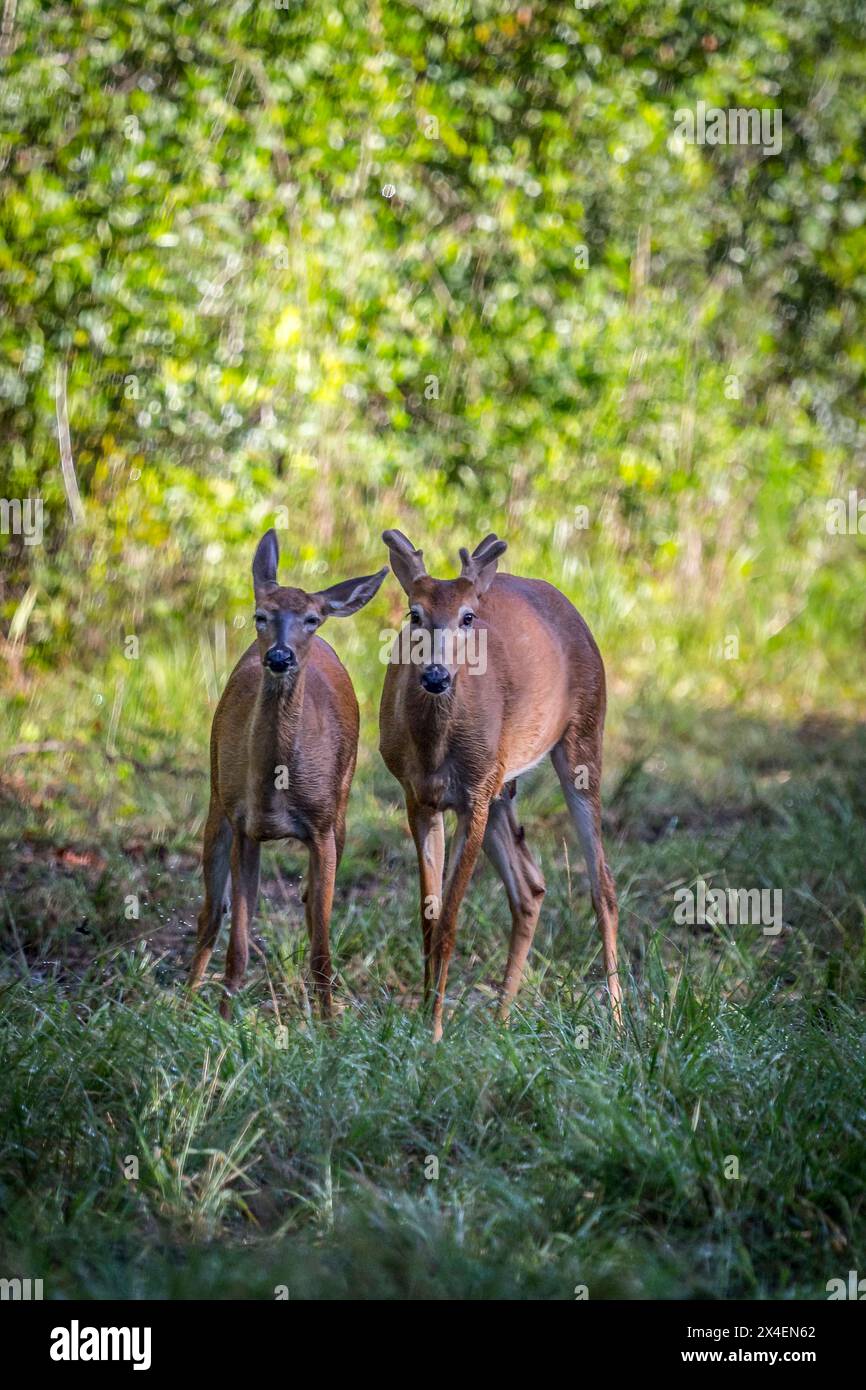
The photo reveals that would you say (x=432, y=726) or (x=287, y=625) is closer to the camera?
(x=287, y=625)

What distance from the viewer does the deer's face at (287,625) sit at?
16.0 feet

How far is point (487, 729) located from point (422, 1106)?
1.45m

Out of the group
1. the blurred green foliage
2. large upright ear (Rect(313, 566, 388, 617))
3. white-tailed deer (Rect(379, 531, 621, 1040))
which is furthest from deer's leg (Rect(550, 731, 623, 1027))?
the blurred green foliage

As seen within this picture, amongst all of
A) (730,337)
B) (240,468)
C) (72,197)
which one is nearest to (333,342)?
(240,468)

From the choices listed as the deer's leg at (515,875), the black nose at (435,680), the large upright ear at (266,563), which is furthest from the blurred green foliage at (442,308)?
the black nose at (435,680)

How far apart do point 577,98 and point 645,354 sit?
159cm

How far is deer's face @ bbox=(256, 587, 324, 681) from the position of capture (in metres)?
4.88

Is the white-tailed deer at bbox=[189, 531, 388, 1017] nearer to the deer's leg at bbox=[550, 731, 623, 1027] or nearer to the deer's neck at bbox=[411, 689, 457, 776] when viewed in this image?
the deer's neck at bbox=[411, 689, 457, 776]

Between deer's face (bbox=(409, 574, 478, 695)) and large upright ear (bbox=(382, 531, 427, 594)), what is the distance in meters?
0.12

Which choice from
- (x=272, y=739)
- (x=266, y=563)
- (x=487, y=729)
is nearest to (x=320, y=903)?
(x=272, y=739)

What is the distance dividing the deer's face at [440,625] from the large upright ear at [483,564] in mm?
71

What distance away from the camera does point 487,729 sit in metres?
5.13

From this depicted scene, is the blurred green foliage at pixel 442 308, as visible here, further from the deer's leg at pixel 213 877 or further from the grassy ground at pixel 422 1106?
the deer's leg at pixel 213 877

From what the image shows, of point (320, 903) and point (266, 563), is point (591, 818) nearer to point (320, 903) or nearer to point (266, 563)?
point (320, 903)
